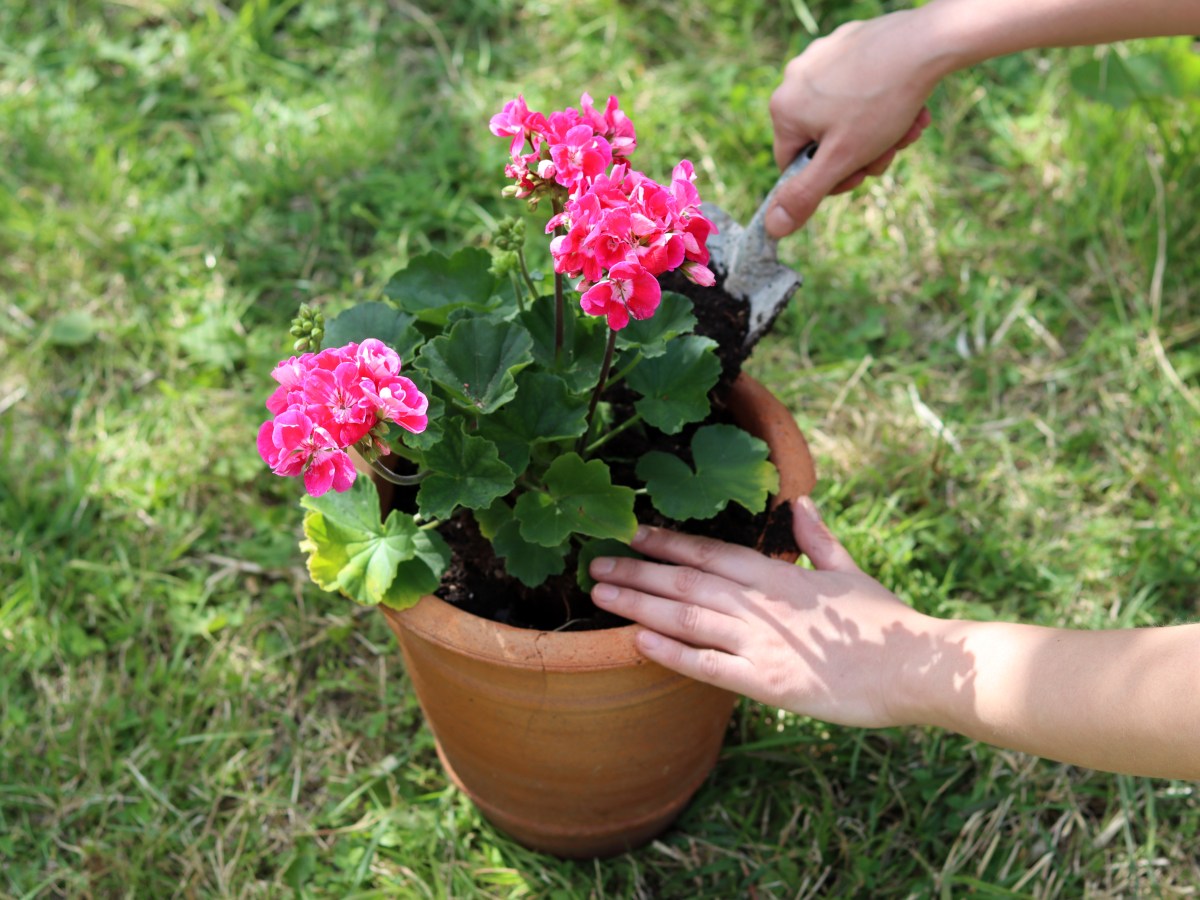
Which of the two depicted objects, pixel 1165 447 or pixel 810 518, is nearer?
pixel 810 518

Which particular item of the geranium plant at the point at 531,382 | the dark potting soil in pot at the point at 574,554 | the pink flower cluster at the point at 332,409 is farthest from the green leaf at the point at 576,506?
the pink flower cluster at the point at 332,409

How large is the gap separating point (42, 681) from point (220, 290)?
0.99m

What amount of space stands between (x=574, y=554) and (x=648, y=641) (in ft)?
0.85

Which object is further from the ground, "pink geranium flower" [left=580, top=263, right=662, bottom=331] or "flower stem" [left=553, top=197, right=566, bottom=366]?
"pink geranium flower" [left=580, top=263, right=662, bottom=331]

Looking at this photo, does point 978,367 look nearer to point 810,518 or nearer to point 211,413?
point 810,518

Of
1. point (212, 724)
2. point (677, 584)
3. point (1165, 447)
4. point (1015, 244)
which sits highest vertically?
point (677, 584)

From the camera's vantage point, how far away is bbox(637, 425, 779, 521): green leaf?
5.10 feet

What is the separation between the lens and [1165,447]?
8.11ft

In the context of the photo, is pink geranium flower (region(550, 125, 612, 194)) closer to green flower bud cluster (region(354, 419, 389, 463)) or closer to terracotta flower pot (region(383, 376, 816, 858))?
green flower bud cluster (region(354, 419, 389, 463))

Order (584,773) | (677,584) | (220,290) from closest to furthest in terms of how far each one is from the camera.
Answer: (677,584) < (584,773) < (220,290)

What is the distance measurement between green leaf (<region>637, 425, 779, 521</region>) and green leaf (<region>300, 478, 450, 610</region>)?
30 centimetres

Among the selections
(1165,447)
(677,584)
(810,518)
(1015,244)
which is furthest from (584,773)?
(1015,244)

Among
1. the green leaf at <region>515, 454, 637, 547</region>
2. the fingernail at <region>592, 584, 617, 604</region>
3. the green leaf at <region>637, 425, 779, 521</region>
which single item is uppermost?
the green leaf at <region>515, 454, 637, 547</region>

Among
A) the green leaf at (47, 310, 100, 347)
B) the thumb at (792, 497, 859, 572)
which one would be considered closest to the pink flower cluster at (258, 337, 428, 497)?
the thumb at (792, 497, 859, 572)
